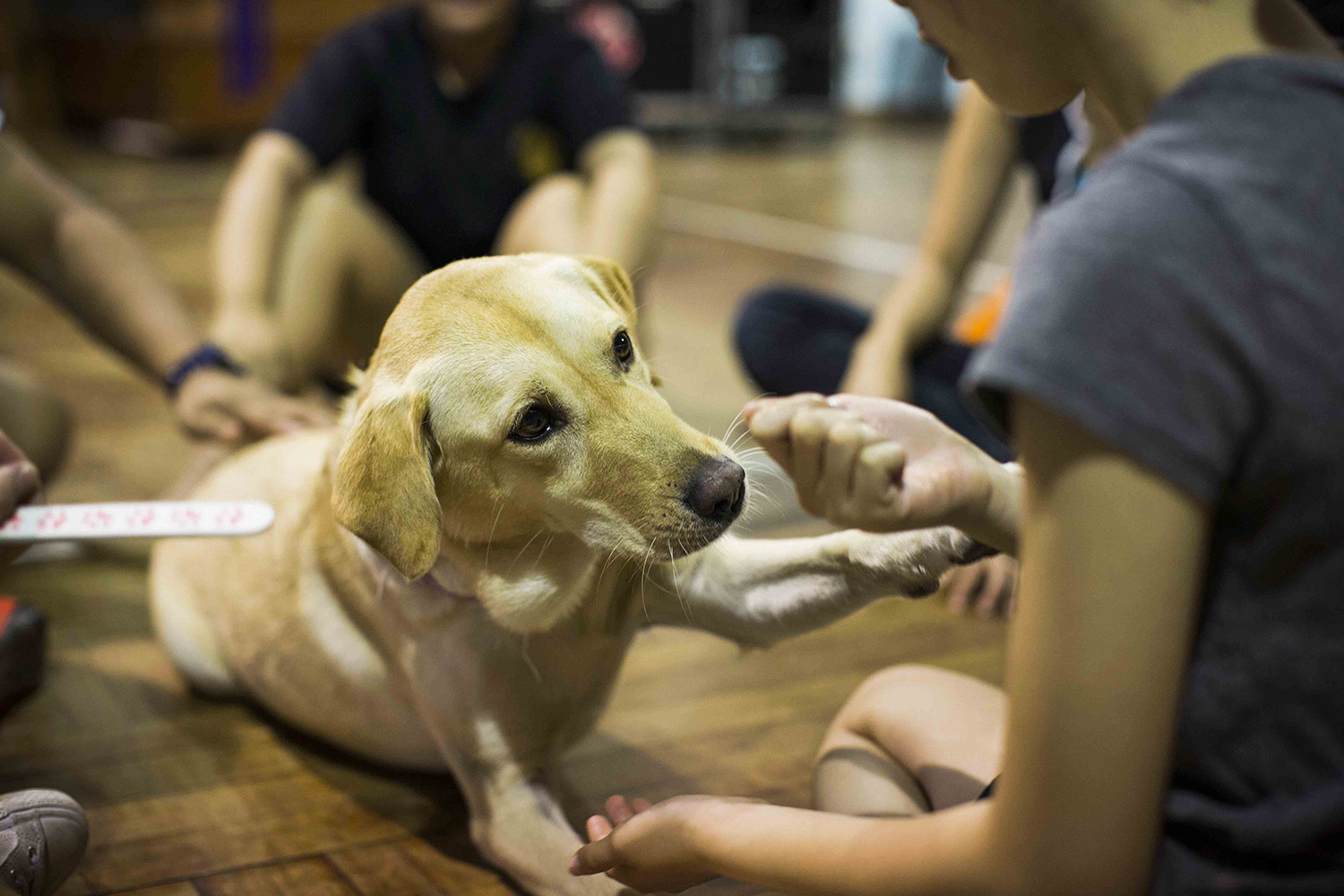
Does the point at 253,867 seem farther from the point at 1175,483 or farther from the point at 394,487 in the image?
the point at 1175,483

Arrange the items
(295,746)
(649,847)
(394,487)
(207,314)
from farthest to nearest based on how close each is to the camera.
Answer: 1. (207,314)
2. (295,746)
3. (394,487)
4. (649,847)

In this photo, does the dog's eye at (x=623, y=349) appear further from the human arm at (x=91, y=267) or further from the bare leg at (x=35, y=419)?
the bare leg at (x=35, y=419)

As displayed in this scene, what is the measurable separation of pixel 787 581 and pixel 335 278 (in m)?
1.73

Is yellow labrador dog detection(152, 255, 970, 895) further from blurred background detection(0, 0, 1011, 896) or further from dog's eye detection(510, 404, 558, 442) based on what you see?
blurred background detection(0, 0, 1011, 896)

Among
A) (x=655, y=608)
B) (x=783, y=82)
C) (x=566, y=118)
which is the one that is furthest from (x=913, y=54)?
(x=655, y=608)

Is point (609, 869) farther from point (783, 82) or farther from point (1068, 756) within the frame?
point (783, 82)

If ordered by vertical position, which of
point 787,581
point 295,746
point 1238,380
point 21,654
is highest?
point 1238,380

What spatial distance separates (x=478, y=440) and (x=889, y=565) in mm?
417

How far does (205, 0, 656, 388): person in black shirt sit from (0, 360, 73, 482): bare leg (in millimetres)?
478

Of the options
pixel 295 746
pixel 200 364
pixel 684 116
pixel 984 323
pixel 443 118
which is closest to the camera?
pixel 295 746

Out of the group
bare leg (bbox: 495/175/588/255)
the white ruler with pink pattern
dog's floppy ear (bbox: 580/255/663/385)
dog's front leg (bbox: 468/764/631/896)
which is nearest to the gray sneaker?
the white ruler with pink pattern

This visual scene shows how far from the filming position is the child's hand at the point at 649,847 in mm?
953

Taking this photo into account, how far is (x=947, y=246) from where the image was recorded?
Result: 232 cm

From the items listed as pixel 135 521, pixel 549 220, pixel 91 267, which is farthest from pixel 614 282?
pixel 549 220
